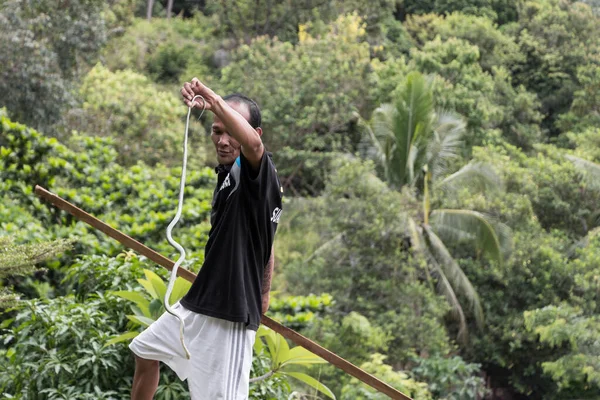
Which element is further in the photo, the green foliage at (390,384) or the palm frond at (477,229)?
the palm frond at (477,229)

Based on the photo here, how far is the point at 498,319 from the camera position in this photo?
636 inches

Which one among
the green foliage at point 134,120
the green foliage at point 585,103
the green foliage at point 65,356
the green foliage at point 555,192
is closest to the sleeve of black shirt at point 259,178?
the green foliage at point 65,356

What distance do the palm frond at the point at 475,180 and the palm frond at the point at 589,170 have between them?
5.06 feet

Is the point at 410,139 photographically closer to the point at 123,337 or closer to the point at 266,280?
the point at 123,337

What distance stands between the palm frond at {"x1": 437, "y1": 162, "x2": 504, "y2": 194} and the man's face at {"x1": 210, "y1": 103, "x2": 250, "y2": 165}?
14.4m

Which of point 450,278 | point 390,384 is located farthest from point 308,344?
point 450,278

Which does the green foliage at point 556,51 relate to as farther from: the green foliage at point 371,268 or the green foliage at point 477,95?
the green foliage at point 371,268

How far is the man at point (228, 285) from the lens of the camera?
2621 mm

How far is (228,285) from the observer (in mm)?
2635

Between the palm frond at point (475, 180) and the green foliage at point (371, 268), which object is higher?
the palm frond at point (475, 180)

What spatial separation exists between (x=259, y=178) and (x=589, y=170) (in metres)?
15.6

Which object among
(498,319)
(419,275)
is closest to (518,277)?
(498,319)

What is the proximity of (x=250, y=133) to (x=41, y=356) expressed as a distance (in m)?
1.69

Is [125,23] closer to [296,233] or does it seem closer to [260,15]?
[260,15]
